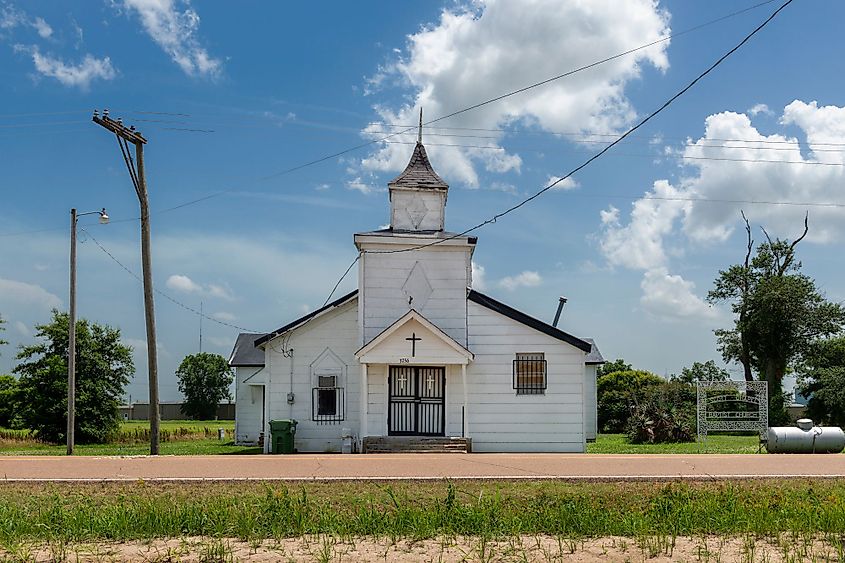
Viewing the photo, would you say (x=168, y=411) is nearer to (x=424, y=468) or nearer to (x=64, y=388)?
(x=64, y=388)

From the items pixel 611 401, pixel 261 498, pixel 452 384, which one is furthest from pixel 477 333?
pixel 611 401

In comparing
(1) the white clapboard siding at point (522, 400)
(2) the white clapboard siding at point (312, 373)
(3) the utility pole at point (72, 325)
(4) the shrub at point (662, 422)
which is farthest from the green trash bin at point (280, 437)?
(4) the shrub at point (662, 422)

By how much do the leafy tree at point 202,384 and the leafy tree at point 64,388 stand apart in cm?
4198

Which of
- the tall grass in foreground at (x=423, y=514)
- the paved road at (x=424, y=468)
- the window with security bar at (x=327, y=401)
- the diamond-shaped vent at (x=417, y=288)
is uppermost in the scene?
the diamond-shaped vent at (x=417, y=288)

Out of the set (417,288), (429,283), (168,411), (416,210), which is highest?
(416,210)

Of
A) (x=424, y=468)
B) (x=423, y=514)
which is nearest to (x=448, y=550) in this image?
(x=423, y=514)

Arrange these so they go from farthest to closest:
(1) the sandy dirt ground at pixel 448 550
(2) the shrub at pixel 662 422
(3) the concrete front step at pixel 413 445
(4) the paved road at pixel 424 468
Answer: (2) the shrub at pixel 662 422 < (3) the concrete front step at pixel 413 445 < (4) the paved road at pixel 424 468 < (1) the sandy dirt ground at pixel 448 550

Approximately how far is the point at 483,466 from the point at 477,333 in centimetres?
721

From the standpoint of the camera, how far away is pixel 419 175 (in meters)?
26.7

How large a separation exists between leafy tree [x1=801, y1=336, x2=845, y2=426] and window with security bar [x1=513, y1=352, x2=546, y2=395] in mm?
18983

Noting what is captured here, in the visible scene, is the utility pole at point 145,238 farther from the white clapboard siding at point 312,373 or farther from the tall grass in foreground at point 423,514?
the tall grass in foreground at point 423,514

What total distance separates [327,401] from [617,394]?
846 inches

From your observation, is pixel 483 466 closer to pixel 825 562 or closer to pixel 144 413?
pixel 825 562

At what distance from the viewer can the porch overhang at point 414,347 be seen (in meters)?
24.0
